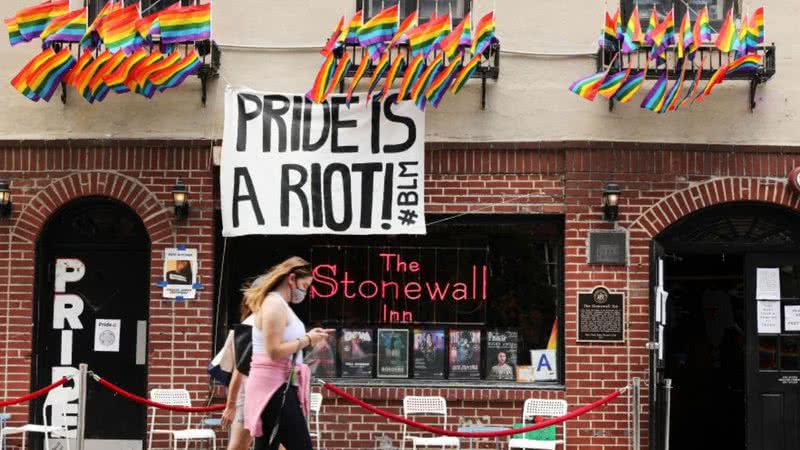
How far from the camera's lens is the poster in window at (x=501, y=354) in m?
10.4

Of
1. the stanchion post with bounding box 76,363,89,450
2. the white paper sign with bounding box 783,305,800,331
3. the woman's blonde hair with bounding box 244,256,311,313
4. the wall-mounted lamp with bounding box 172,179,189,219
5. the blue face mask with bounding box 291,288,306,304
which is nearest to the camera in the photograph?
the woman's blonde hair with bounding box 244,256,311,313

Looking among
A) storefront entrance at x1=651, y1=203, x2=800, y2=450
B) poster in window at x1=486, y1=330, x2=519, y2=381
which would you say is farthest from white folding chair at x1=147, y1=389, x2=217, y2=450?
storefront entrance at x1=651, y1=203, x2=800, y2=450

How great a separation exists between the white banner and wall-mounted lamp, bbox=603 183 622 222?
65.0 inches

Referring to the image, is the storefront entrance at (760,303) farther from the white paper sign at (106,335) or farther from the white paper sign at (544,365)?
the white paper sign at (106,335)

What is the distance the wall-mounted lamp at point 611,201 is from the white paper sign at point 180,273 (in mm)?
3787

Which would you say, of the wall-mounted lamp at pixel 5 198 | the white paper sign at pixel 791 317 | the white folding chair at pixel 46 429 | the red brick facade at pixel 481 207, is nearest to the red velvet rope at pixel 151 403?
the red brick facade at pixel 481 207

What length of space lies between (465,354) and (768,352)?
2798mm

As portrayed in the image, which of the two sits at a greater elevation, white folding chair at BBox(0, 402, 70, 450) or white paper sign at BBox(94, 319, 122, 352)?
white paper sign at BBox(94, 319, 122, 352)

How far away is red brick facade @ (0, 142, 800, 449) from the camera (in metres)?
10.1

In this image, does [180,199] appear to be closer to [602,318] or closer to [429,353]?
[429,353]

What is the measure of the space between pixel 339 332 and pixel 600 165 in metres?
2.89

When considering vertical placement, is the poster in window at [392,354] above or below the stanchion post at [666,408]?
above

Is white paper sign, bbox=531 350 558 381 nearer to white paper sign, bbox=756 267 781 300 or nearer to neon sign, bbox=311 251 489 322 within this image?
neon sign, bbox=311 251 489 322

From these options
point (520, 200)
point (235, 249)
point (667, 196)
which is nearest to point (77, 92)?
point (235, 249)
